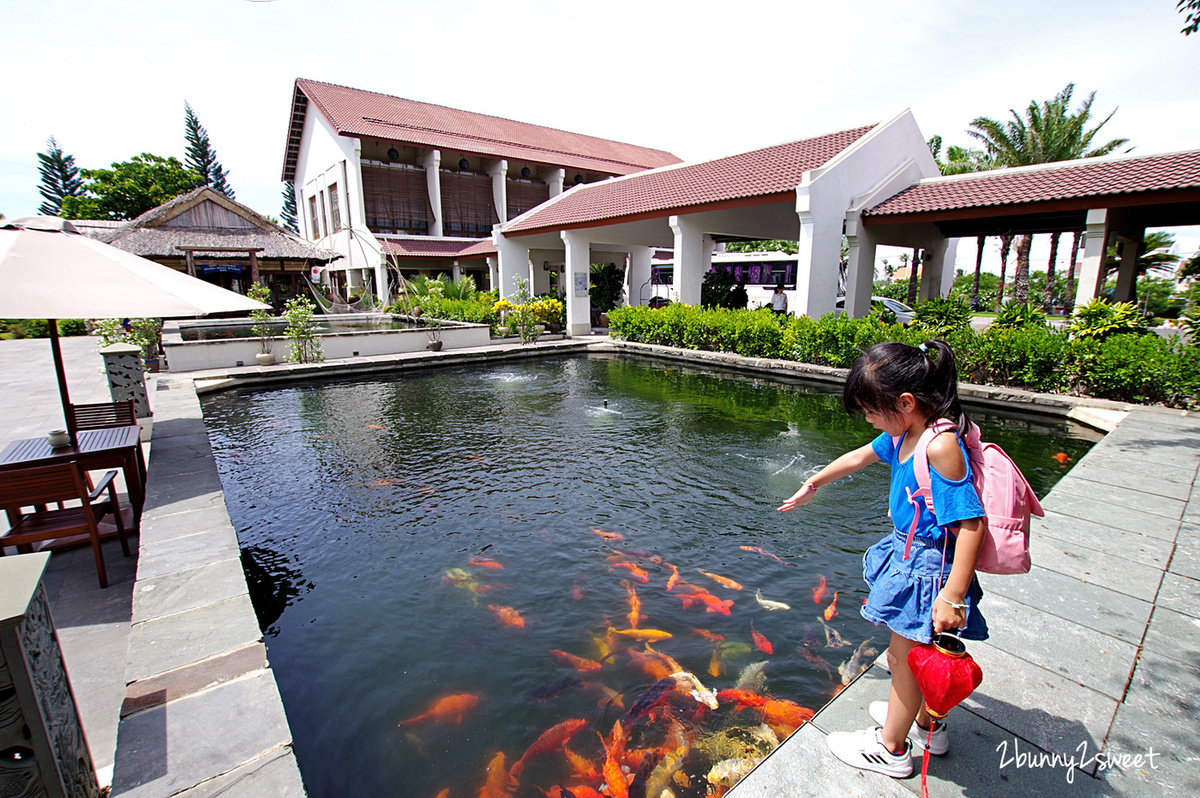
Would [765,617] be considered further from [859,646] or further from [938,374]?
[938,374]

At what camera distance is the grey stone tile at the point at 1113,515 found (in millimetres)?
→ 4215

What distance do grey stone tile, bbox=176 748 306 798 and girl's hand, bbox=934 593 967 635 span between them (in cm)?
229

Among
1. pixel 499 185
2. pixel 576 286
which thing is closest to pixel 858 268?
pixel 576 286

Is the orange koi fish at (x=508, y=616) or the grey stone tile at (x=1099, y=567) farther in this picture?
the orange koi fish at (x=508, y=616)

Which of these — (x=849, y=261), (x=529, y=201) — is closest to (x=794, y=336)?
(x=849, y=261)

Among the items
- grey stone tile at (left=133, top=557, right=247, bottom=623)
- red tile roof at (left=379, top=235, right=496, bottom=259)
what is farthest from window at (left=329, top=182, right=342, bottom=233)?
grey stone tile at (left=133, top=557, right=247, bottom=623)

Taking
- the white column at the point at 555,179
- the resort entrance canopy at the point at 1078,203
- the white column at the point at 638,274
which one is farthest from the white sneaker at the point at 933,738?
the white column at the point at 555,179

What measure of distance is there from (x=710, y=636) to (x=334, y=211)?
3257cm

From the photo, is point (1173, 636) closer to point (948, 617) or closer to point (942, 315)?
point (948, 617)

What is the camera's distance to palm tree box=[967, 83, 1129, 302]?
2252cm

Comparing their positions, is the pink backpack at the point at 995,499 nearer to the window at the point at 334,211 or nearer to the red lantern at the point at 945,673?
the red lantern at the point at 945,673

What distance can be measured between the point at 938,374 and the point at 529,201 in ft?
107

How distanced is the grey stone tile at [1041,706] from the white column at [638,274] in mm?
25460

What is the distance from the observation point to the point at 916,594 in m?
1.92
